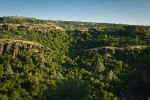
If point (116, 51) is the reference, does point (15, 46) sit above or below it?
above

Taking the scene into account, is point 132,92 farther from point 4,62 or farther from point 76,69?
point 4,62

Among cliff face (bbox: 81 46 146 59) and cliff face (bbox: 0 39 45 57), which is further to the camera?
cliff face (bbox: 81 46 146 59)

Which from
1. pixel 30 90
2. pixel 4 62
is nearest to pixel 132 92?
pixel 30 90

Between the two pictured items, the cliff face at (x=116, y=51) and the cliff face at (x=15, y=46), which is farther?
the cliff face at (x=116, y=51)

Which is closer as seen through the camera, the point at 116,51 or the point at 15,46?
the point at 15,46

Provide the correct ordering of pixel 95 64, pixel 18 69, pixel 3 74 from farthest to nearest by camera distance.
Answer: pixel 95 64 < pixel 18 69 < pixel 3 74

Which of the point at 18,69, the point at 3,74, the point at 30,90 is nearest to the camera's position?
the point at 30,90

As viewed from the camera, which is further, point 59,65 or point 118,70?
point 59,65

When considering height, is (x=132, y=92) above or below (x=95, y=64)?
above
